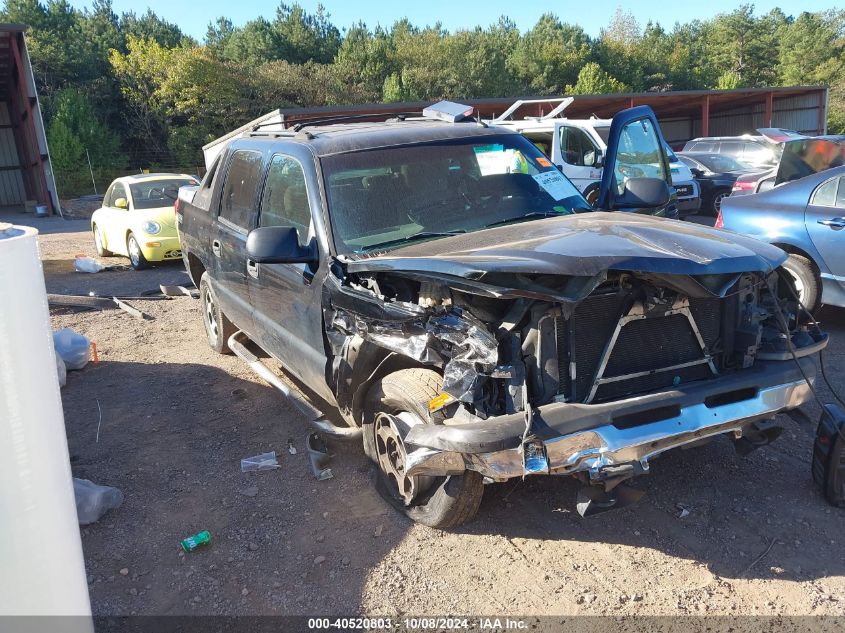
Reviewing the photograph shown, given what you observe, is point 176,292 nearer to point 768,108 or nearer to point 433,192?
point 433,192

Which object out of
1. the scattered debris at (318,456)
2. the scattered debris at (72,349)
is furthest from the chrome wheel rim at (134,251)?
the scattered debris at (318,456)

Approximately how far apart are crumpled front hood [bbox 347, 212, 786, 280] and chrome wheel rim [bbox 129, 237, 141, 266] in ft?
30.0

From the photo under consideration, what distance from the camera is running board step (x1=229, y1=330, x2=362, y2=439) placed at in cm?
390

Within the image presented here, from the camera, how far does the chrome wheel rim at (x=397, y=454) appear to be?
10.9 ft

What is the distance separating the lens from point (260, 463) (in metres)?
4.27

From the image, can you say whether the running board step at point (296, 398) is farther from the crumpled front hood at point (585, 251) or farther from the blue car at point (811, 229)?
the blue car at point (811, 229)

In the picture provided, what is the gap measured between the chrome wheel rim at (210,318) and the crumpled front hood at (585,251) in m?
3.23

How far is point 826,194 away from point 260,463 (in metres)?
5.43

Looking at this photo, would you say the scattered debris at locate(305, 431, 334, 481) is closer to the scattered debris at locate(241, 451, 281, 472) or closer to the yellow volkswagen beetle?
the scattered debris at locate(241, 451, 281, 472)

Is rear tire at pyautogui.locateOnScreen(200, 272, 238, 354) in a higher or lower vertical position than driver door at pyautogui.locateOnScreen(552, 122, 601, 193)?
lower

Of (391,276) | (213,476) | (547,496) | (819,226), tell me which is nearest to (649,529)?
(547,496)

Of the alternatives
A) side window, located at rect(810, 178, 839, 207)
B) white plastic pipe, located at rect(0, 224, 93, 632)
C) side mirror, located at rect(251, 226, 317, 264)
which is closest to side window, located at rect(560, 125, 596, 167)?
side window, located at rect(810, 178, 839, 207)

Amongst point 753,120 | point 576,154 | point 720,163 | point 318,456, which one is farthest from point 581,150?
point 753,120

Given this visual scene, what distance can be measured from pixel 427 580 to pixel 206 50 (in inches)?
1469
